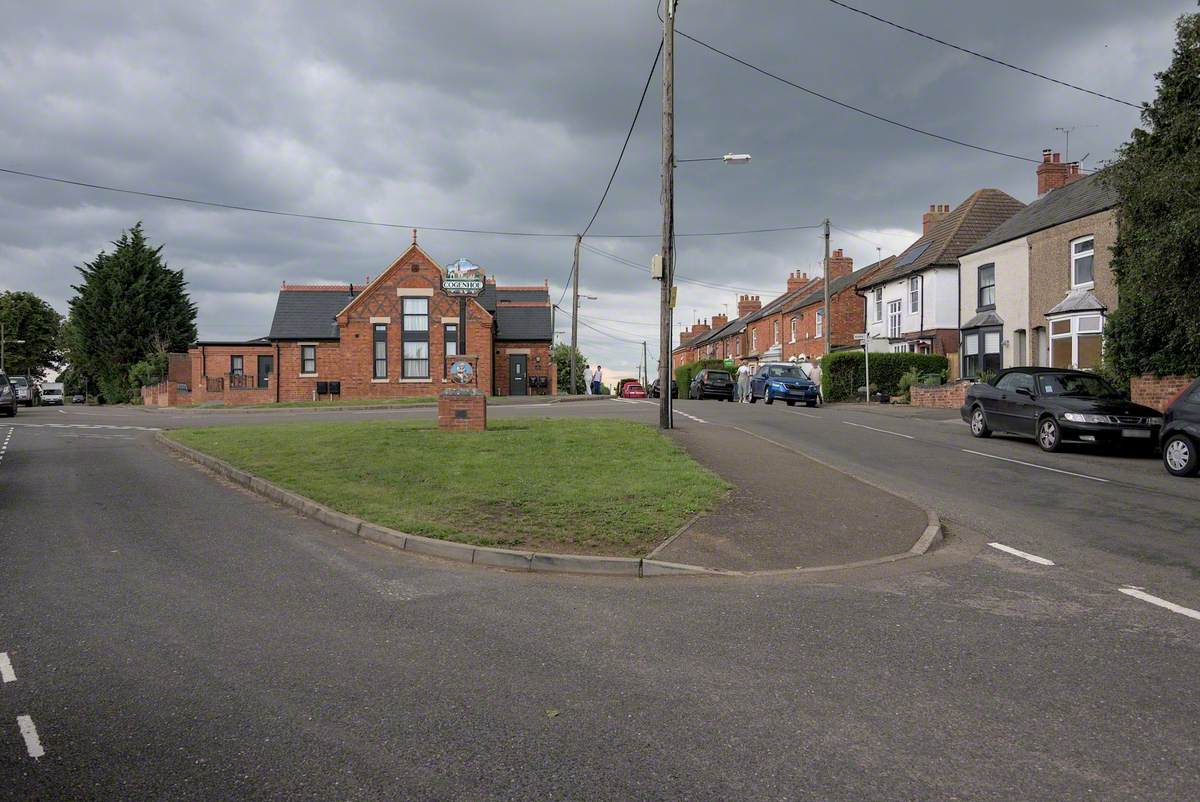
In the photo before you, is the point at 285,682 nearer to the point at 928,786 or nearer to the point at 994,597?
the point at 928,786

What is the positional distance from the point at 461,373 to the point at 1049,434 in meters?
11.7

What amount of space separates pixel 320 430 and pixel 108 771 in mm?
14628

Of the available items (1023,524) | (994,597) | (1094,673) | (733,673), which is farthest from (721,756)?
(1023,524)

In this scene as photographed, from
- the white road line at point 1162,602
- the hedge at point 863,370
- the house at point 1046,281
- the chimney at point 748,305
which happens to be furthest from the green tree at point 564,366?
the white road line at point 1162,602

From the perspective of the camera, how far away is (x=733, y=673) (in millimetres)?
4379

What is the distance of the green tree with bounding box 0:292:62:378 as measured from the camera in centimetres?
7981

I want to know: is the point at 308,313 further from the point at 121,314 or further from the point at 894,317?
the point at 894,317

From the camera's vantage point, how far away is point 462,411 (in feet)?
51.1

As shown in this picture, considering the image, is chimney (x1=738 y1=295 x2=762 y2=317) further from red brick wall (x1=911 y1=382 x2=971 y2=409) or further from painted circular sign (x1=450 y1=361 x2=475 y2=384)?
painted circular sign (x1=450 y1=361 x2=475 y2=384)

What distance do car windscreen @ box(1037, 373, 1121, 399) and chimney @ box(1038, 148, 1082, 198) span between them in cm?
2057

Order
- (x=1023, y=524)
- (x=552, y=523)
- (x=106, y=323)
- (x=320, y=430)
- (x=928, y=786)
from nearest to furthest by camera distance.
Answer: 1. (x=928, y=786)
2. (x=552, y=523)
3. (x=1023, y=524)
4. (x=320, y=430)
5. (x=106, y=323)

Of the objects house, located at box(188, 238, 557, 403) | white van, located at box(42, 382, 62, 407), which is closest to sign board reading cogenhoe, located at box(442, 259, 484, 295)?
house, located at box(188, 238, 557, 403)

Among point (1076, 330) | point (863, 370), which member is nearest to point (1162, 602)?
point (1076, 330)

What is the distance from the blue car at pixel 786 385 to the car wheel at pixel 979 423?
13830 mm
